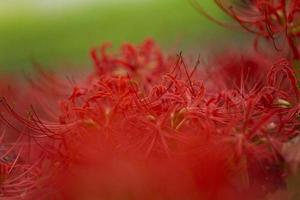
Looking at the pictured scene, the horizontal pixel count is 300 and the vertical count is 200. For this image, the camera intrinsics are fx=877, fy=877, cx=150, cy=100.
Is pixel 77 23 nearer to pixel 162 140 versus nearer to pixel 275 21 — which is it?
pixel 275 21

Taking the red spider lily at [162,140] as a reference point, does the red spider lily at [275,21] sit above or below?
above

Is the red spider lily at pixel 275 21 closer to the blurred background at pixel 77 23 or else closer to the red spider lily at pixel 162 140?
the red spider lily at pixel 162 140

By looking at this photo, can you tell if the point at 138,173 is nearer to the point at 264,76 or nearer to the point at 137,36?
the point at 264,76

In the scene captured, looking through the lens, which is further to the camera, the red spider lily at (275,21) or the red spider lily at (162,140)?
the red spider lily at (275,21)

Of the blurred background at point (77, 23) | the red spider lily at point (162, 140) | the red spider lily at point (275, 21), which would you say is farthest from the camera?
the blurred background at point (77, 23)

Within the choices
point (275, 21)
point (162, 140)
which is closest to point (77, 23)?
point (275, 21)

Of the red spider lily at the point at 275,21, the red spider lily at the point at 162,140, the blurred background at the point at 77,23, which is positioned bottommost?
the red spider lily at the point at 162,140

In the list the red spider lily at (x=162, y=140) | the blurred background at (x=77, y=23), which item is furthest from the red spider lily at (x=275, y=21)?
the blurred background at (x=77, y=23)

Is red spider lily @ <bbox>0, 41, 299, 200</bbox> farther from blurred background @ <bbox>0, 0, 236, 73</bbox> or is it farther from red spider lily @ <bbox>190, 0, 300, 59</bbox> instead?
blurred background @ <bbox>0, 0, 236, 73</bbox>
